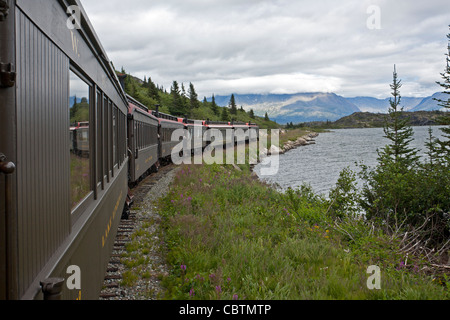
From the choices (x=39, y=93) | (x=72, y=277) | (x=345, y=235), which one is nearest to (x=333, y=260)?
(x=345, y=235)

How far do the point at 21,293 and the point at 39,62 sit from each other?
1.18 meters

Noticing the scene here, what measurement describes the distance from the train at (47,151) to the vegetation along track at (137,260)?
5.18 ft

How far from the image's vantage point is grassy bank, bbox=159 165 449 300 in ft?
17.1

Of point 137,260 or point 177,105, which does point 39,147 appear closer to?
point 137,260

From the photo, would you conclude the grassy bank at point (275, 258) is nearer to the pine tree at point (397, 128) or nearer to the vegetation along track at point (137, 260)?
the vegetation along track at point (137, 260)

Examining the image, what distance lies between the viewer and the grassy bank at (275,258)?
17.1 feet

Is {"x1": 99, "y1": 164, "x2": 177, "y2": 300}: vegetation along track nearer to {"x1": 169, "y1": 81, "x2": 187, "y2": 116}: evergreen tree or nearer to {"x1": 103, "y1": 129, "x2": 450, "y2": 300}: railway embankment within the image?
{"x1": 103, "y1": 129, "x2": 450, "y2": 300}: railway embankment

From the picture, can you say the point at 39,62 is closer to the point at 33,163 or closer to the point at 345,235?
the point at 33,163

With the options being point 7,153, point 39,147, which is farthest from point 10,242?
point 39,147

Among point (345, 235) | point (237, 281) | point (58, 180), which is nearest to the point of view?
point (58, 180)

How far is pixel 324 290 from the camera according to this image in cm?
521

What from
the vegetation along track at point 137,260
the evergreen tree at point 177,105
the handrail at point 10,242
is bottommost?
A: the vegetation along track at point 137,260

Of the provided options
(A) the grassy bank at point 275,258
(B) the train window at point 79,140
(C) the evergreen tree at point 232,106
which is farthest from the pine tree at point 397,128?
(C) the evergreen tree at point 232,106

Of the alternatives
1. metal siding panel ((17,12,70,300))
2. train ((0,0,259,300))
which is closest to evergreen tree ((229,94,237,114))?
train ((0,0,259,300))
